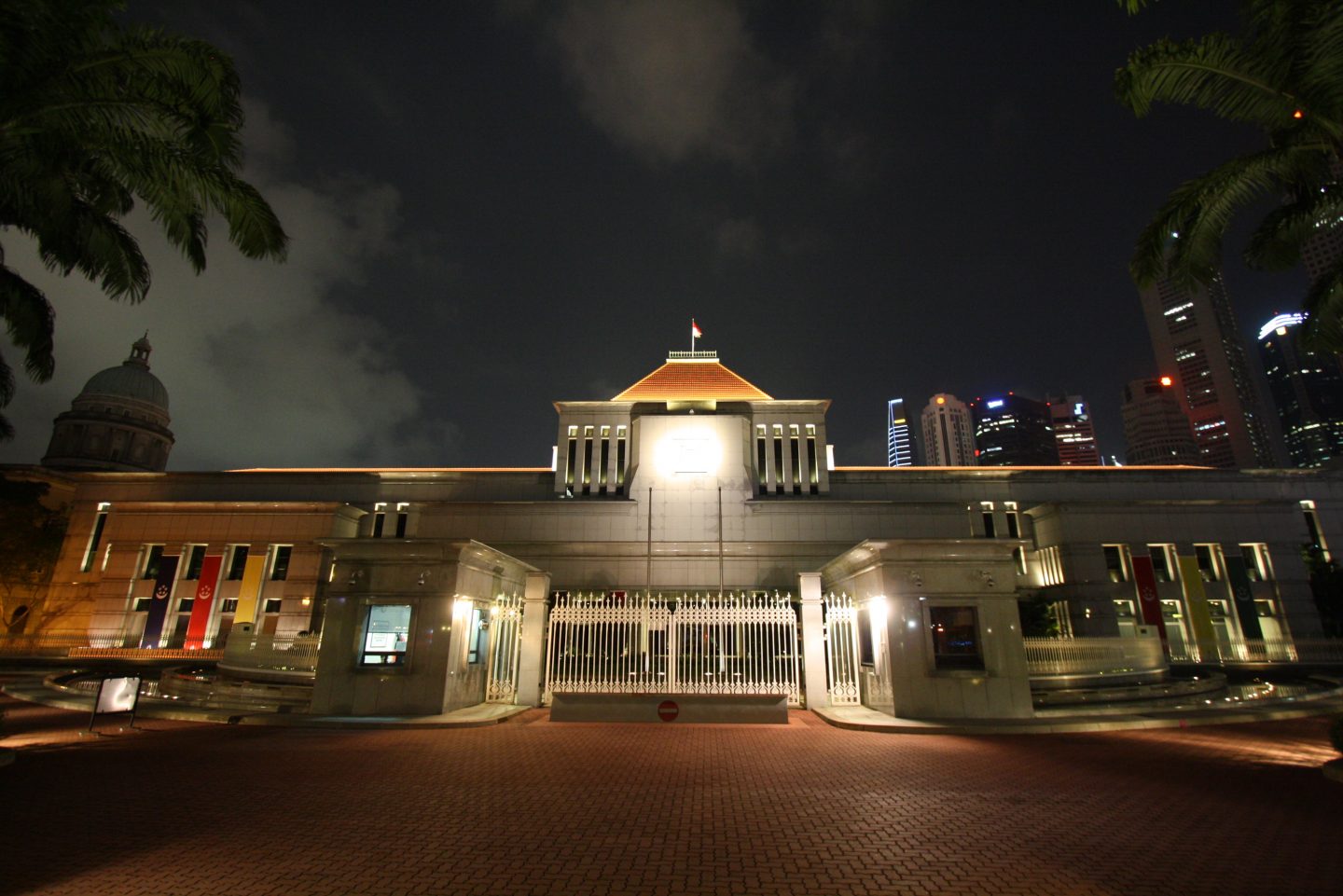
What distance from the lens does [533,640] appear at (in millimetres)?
17422

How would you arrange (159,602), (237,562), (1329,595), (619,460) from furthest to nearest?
1. (619,460)
2. (237,562)
3. (159,602)
4. (1329,595)

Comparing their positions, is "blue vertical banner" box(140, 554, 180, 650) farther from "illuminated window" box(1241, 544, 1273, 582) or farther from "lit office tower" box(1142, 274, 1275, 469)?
"lit office tower" box(1142, 274, 1275, 469)

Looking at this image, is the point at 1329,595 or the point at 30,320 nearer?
the point at 30,320

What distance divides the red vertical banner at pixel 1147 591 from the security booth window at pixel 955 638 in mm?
27587

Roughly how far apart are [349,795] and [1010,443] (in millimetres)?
218153

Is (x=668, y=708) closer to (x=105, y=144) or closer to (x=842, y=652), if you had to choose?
(x=842, y=652)

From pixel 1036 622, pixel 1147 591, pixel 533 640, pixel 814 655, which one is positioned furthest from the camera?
pixel 1147 591

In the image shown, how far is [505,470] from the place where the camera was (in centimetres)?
4162

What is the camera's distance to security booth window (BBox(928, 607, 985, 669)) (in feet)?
45.9

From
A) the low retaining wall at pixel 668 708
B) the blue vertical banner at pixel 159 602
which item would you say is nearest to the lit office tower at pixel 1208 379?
the low retaining wall at pixel 668 708

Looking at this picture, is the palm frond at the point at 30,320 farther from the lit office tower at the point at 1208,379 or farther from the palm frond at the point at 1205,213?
the lit office tower at the point at 1208,379

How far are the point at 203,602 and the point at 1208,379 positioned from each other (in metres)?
197

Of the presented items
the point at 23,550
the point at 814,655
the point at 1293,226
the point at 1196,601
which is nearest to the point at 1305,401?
the point at 1196,601

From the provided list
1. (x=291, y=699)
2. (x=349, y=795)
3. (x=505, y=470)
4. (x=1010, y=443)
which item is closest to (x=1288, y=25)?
(x=349, y=795)
